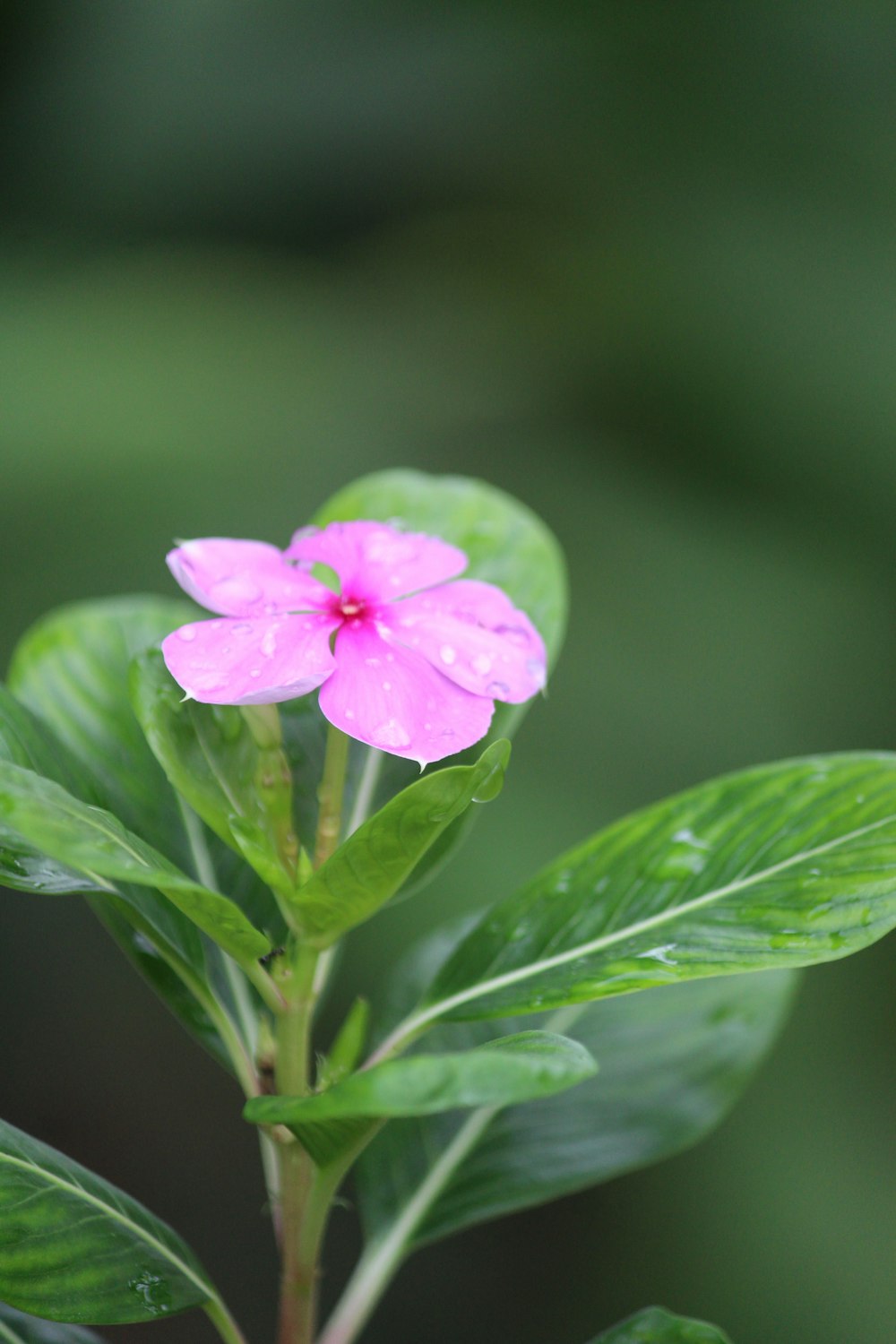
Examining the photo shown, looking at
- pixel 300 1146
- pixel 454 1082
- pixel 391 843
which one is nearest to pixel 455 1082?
pixel 454 1082

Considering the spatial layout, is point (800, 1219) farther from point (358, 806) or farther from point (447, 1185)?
point (358, 806)

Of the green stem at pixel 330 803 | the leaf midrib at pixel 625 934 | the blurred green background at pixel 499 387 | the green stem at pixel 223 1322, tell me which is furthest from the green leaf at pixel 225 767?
the blurred green background at pixel 499 387

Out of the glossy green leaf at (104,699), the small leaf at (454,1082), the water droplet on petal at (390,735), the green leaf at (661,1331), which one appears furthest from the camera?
the glossy green leaf at (104,699)

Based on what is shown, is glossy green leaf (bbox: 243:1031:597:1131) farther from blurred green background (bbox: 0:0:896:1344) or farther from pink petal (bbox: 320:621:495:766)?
blurred green background (bbox: 0:0:896:1344)

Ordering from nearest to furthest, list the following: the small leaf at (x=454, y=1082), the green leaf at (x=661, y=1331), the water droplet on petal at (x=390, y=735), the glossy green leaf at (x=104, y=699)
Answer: the small leaf at (x=454, y=1082)
the water droplet on petal at (x=390, y=735)
the green leaf at (x=661, y=1331)
the glossy green leaf at (x=104, y=699)

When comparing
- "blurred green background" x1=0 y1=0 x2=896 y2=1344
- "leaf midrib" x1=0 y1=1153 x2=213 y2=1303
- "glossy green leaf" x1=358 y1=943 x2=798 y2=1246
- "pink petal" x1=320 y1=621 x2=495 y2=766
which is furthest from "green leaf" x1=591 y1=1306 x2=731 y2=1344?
"blurred green background" x1=0 y1=0 x2=896 y2=1344

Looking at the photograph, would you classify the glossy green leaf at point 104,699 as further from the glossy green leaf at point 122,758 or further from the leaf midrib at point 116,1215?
the leaf midrib at point 116,1215

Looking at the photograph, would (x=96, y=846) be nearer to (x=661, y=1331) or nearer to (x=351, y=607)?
(x=351, y=607)
